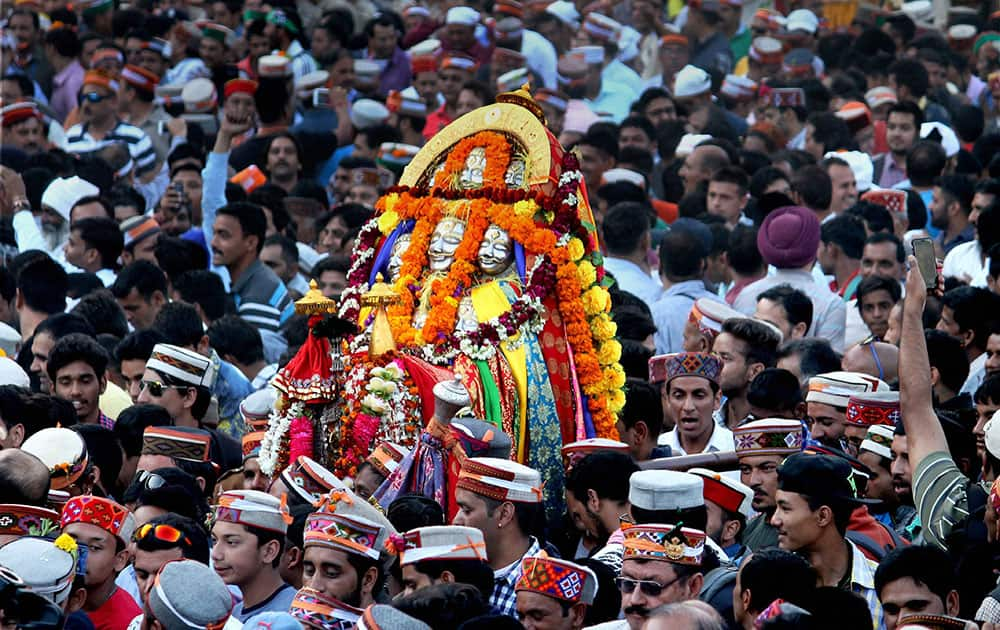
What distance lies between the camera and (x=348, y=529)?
816 centimetres

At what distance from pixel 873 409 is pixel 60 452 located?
3.85 metres

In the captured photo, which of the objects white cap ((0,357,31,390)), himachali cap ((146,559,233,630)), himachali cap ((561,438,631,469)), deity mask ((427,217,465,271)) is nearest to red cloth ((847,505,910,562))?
himachali cap ((561,438,631,469))

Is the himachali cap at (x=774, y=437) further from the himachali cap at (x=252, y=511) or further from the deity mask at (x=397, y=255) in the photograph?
the deity mask at (x=397, y=255)

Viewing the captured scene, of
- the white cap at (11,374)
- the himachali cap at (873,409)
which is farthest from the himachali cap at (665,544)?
the white cap at (11,374)

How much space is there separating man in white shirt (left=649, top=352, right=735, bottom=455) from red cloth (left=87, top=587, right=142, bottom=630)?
3.23 metres

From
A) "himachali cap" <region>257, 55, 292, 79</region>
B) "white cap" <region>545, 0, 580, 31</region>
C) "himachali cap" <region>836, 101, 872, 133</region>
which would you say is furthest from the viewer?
"white cap" <region>545, 0, 580, 31</region>

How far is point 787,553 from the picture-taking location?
7359mm

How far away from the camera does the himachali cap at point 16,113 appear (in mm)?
17750

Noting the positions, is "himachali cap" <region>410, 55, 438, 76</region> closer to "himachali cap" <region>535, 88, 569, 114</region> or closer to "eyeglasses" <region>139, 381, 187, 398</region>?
"himachali cap" <region>535, 88, 569, 114</region>

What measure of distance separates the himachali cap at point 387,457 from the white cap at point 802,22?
38.8 ft

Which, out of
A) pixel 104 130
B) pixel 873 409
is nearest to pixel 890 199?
pixel 873 409

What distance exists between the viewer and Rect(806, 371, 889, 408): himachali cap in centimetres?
986

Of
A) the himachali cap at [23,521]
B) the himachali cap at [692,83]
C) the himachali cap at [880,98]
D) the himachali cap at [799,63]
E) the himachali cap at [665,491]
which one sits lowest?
the himachali cap at [799,63]

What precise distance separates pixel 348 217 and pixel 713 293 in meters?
3.06
